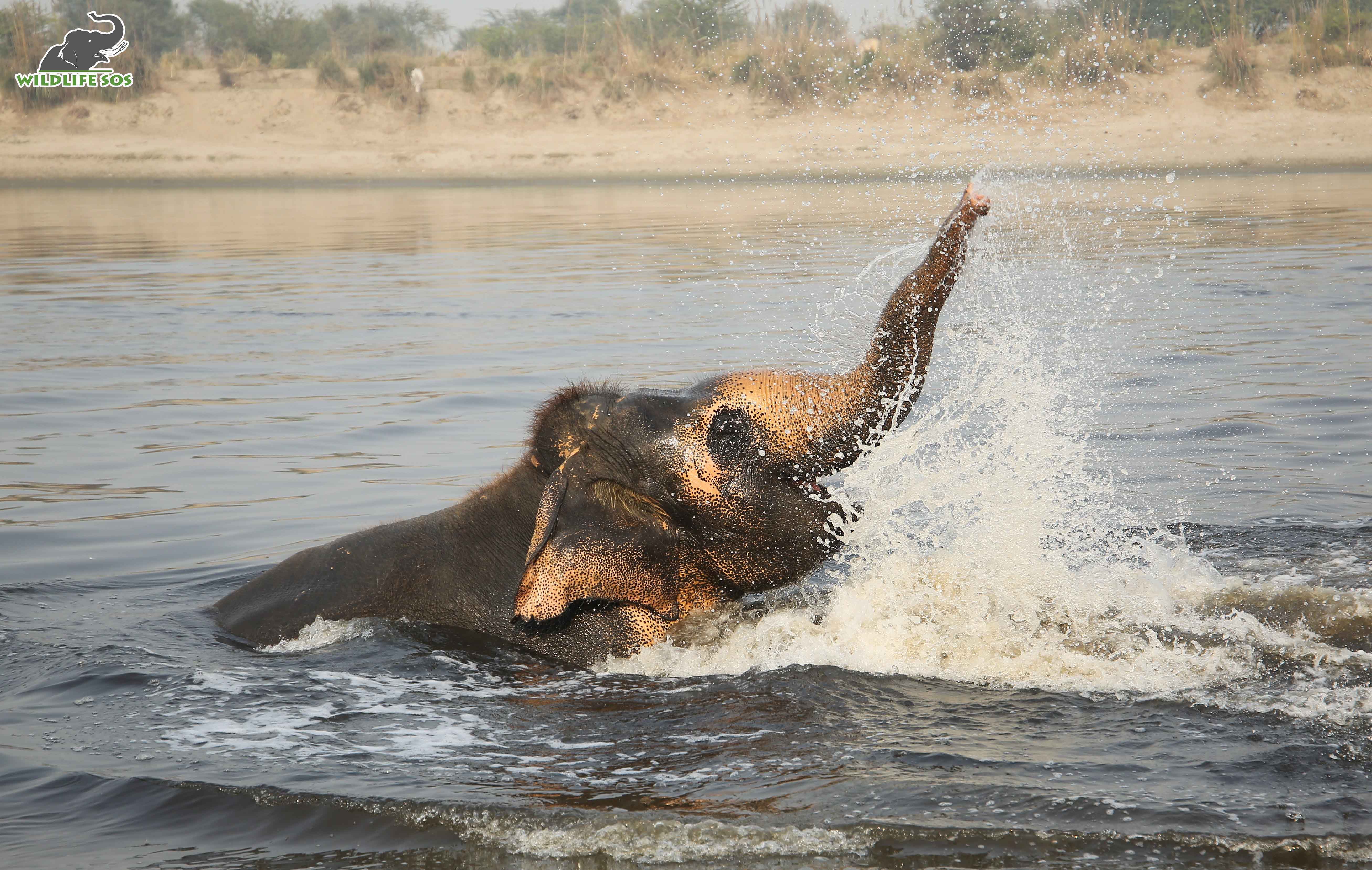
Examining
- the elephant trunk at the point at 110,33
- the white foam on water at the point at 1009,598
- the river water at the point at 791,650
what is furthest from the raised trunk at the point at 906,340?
the elephant trunk at the point at 110,33

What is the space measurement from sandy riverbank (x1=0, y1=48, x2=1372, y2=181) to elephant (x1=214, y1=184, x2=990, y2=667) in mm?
23586

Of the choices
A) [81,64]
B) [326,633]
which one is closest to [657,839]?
[326,633]

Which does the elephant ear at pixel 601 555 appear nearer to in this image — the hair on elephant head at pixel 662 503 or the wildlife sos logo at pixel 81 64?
the hair on elephant head at pixel 662 503

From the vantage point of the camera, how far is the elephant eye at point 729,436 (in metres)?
4.48

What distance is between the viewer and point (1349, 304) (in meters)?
12.5

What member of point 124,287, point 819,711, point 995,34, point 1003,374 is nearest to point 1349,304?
point 1003,374

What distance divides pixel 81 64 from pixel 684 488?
145ft

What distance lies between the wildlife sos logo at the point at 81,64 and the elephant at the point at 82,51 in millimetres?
11

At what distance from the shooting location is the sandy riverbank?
32.2 meters

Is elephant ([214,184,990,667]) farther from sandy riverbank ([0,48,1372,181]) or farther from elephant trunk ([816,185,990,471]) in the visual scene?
sandy riverbank ([0,48,1372,181])

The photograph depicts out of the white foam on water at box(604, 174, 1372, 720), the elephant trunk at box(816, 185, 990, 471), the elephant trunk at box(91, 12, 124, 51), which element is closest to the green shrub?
the elephant trunk at box(91, 12, 124, 51)

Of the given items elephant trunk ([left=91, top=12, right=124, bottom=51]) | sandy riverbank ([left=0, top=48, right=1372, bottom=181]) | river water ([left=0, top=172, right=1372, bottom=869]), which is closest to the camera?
river water ([left=0, top=172, right=1372, bottom=869])

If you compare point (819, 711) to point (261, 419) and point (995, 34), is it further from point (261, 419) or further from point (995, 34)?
point (995, 34)

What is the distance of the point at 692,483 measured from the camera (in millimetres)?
4484
